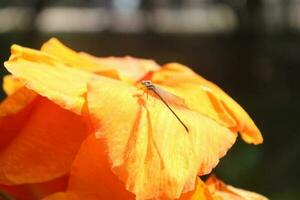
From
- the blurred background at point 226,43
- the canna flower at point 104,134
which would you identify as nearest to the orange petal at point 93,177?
the canna flower at point 104,134

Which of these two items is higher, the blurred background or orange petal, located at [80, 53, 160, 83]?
orange petal, located at [80, 53, 160, 83]

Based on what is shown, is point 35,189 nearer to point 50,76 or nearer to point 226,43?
point 50,76

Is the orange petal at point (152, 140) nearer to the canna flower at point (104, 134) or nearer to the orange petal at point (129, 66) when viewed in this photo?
the canna flower at point (104, 134)

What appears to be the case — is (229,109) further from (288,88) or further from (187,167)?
(288,88)

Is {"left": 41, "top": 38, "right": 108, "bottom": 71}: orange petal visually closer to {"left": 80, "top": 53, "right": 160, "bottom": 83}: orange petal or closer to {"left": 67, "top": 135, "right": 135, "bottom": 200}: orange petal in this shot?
{"left": 80, "top": 53, "right": 160, "bottom": 83}: orange petal

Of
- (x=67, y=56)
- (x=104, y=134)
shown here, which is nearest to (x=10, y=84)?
(x=67, y=56)

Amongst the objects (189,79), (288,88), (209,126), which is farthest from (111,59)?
(288,88)

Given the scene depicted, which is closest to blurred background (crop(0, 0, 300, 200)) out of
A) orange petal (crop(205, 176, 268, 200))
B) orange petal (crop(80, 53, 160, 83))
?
orange petal (crop(80, 53, 160, 83))
